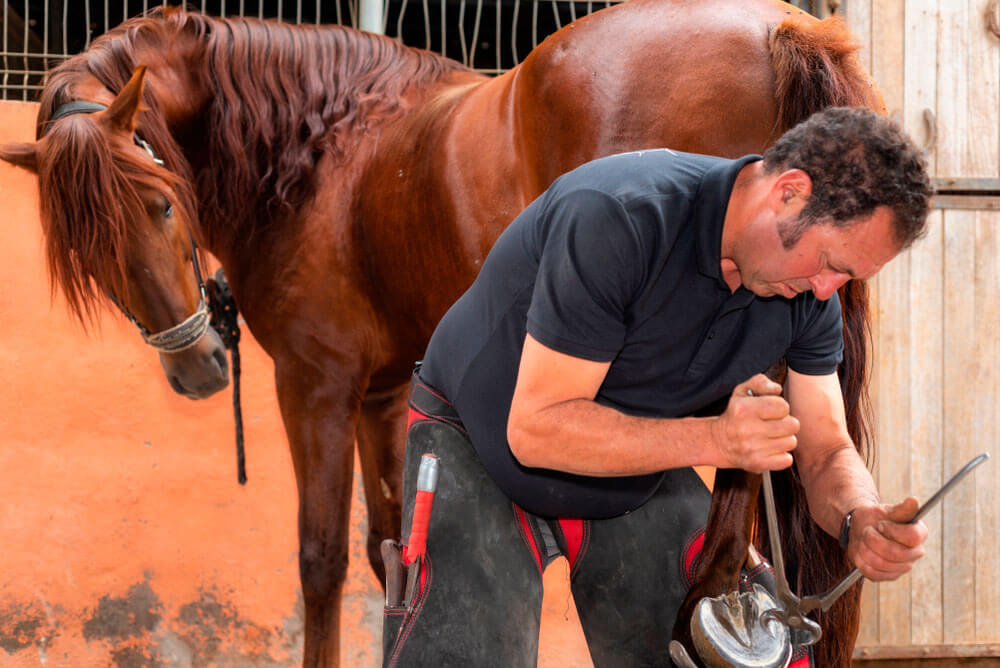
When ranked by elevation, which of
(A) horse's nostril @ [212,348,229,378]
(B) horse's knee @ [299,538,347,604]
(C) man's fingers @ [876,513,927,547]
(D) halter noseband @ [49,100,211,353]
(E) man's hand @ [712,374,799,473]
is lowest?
(B) horse's knee @ [299,538,347,604]

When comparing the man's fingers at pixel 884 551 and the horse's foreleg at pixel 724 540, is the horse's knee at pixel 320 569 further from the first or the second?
the man's fingers at pixel 884 551

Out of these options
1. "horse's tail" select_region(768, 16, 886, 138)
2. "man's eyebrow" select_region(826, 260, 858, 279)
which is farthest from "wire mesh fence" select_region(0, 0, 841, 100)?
"man's eyebrow" select_region(826, 260, 858, 279)

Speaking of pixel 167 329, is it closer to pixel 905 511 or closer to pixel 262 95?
pixel 262 95

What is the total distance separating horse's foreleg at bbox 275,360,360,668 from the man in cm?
104

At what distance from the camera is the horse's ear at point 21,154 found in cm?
223

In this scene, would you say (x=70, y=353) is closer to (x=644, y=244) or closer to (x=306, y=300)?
(x=306, y=300)

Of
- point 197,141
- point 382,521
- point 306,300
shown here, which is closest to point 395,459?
point 382,521

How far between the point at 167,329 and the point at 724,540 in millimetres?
1564

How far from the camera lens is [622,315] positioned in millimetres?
1182

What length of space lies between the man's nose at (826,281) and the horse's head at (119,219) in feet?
5.58

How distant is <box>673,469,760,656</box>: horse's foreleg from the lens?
4.71 feet

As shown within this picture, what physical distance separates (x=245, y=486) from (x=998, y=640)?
280 cm

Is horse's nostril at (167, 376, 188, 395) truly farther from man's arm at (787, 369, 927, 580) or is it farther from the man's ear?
the man's ear

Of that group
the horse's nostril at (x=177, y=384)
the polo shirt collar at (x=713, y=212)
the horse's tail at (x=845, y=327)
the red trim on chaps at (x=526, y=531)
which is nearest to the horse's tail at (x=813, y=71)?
the horse's tail at (x=845, y=327)
